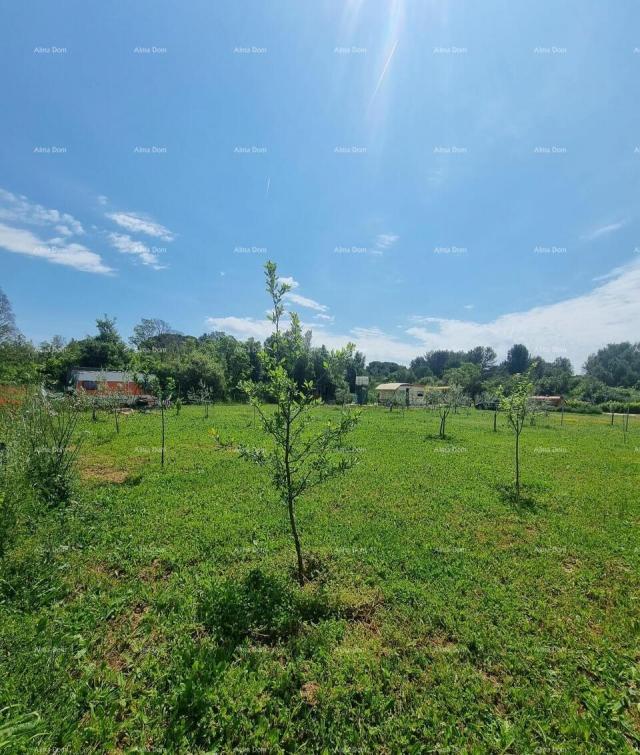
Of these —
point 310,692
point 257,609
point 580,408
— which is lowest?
point 580,408

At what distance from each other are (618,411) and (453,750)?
194 feet

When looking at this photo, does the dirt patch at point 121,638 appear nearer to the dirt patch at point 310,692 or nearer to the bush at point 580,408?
the dirt patch at point 310,692

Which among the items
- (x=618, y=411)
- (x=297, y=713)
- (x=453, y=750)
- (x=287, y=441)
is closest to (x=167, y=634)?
(x=297, y=713)

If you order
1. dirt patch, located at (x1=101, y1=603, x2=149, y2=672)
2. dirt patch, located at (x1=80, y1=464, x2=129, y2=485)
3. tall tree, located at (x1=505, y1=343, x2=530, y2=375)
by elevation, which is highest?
tall tree, located at (x1=505, y1=343, x2=530, y2=375)

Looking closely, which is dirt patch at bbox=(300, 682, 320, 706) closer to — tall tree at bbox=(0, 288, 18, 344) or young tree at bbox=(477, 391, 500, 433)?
young tree at bbox=(477, 391, 500, 433)

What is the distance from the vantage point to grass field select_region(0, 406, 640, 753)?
2625mm

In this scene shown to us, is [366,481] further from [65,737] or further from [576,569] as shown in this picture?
[65,737]

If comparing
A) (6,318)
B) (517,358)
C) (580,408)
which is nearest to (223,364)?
(6,318)

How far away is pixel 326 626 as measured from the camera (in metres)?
3.60

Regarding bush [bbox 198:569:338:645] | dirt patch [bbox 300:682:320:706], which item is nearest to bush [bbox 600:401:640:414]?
bush [bbox 198:569:338:645]

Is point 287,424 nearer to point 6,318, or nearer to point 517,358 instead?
point 6,318

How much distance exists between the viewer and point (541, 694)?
9.55 feet

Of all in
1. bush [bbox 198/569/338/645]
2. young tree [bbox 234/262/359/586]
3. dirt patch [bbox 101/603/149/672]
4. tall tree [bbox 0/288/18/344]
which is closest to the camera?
dirt patch [bbox 101/603/149/672]

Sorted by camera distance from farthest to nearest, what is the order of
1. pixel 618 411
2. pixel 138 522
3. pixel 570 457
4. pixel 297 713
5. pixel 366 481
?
1. pixel 618 411
2. pixel 570 457
3. pixel 366 481
4. pixel 138 522
5. pixel 297 713
